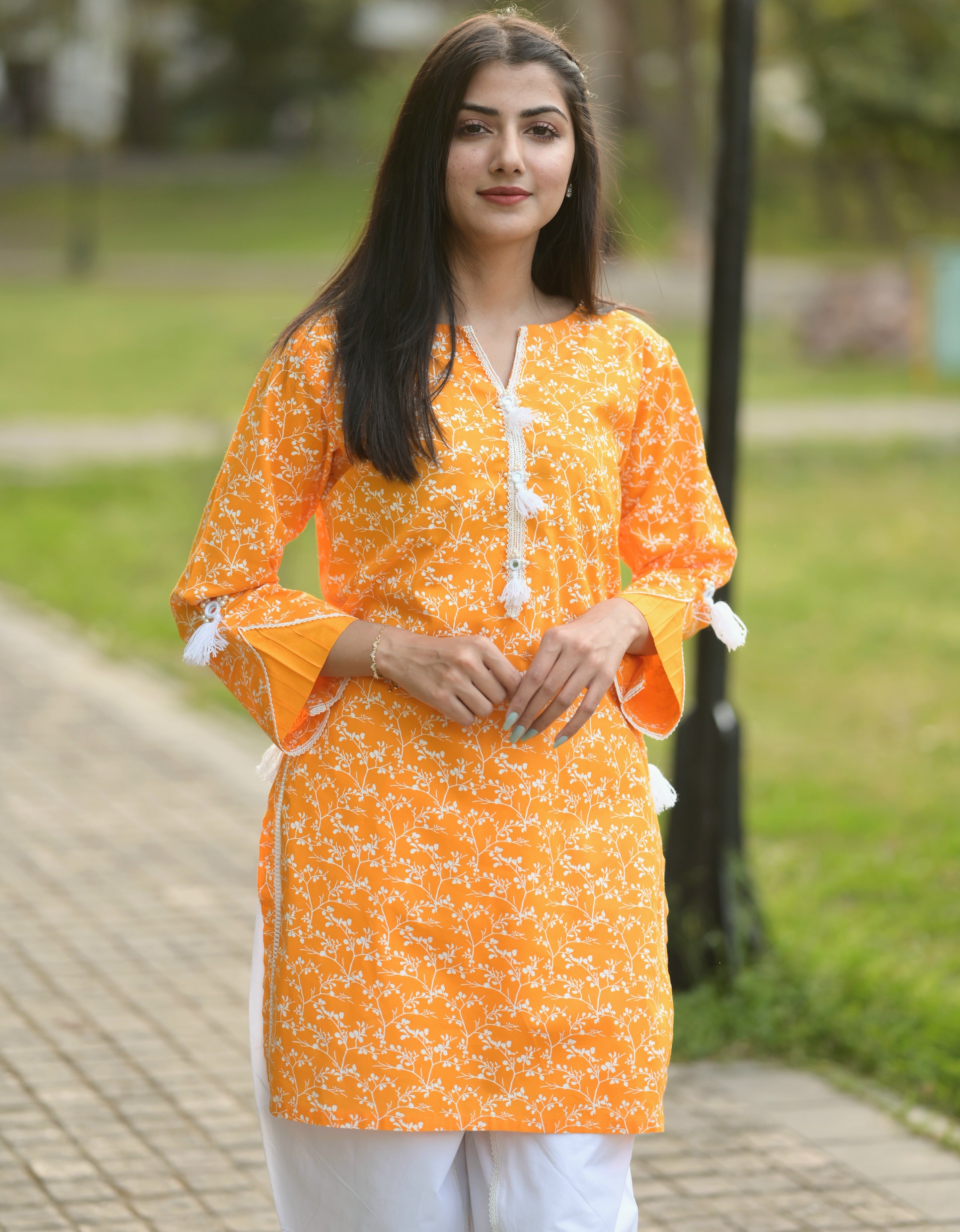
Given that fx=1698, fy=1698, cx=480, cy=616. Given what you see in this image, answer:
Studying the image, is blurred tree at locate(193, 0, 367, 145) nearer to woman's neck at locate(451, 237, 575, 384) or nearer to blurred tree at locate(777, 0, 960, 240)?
blurred tree at locate(777, 0, 960, 240)

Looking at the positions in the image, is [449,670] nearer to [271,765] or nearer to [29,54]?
[271,765]

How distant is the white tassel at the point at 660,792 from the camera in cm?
242

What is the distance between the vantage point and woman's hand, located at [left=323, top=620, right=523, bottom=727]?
211 cm

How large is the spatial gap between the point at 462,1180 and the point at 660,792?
1.98 ft

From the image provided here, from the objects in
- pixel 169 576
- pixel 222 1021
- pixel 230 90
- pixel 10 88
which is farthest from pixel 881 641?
pixel 10 88

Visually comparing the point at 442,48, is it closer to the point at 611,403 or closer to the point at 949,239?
the point at 611,403

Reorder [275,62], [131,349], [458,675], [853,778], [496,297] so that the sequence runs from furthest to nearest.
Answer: [275,62] < [131,349] < [853,778] < [496,297] < [458,675]

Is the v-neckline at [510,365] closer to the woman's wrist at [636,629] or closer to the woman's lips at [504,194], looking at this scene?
the woman's lips at [504,194]

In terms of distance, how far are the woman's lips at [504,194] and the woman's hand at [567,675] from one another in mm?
549

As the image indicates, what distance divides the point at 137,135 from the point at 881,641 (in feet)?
116

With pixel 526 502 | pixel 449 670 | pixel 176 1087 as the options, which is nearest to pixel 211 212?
pixel 176 1087

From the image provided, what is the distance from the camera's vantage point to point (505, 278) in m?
2.31

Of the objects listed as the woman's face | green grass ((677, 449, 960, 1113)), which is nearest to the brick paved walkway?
green grass ((677, 449, 960, 1113))

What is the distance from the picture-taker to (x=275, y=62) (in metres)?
39.3
